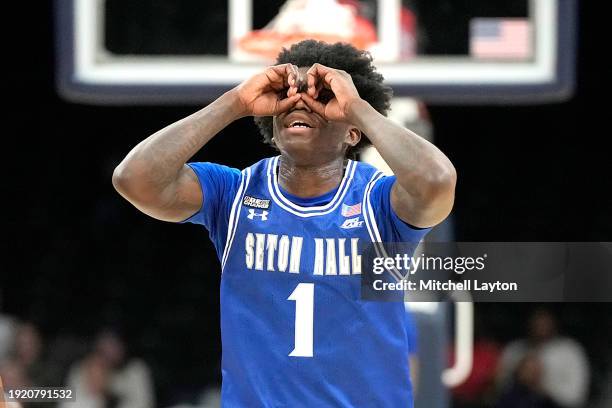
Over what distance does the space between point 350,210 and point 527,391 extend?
21.6 ft

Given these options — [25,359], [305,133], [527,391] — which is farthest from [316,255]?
[25,359]

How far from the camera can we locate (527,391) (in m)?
9.66

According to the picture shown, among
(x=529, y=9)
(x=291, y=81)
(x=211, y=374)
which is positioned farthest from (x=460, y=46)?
(x=211, y=374)

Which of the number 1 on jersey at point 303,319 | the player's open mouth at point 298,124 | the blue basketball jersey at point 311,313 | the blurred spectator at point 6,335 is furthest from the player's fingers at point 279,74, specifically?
the blurred spectator at point 6,335

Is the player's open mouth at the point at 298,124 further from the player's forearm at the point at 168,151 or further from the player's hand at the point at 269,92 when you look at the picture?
the player's forearm at the point at 168,151

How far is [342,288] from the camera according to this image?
3.39m

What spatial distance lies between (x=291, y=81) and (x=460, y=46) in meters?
3.28

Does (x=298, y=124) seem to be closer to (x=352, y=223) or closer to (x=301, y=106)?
(x=301, y=106)

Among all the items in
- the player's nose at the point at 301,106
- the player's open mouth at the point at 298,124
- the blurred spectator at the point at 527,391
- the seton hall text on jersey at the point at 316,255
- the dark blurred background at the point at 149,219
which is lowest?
the blurred spectator at the point at 527,391

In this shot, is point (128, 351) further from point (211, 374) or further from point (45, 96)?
point (45, 96)

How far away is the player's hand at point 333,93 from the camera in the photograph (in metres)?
3.43

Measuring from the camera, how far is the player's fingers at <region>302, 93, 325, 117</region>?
3455mm

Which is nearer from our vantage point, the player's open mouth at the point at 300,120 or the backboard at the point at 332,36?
the player's open mouth at the point at 300,120

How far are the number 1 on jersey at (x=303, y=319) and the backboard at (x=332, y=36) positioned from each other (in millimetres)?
2947
